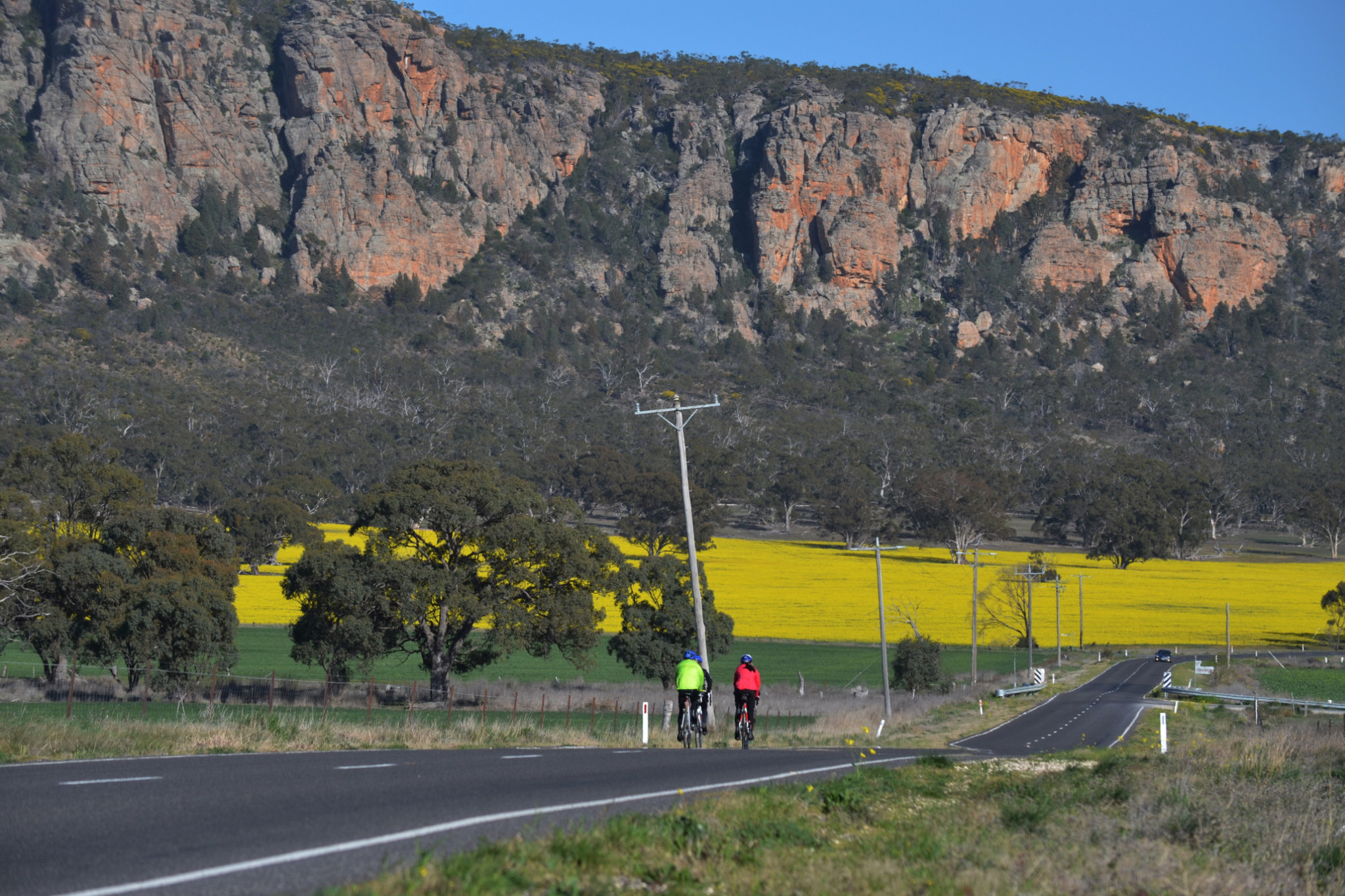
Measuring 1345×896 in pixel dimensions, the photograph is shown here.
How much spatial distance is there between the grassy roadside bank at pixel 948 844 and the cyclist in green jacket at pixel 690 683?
6579 mm

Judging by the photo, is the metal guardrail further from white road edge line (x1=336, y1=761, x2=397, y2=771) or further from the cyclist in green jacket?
white road edge line (x1=336, y1=761, x2=397, y2=771)

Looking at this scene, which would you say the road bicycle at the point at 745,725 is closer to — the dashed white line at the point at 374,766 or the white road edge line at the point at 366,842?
the white road edge line at the point at 366,842

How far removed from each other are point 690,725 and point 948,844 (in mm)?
11457

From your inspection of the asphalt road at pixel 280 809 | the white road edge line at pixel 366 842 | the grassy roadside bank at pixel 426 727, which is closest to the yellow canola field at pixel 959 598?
the grassy roadside bank at pixel 426 727

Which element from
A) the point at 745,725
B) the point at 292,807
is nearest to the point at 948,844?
the point at 292,807

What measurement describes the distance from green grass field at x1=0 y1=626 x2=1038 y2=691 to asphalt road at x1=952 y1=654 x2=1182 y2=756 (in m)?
5.95

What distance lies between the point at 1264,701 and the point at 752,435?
10960 centimetres

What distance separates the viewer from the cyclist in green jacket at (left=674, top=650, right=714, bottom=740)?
A: 1872cm

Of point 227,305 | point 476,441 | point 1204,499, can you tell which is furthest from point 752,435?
point 227,305

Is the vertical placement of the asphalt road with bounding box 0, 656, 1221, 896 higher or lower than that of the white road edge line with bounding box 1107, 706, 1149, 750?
higher

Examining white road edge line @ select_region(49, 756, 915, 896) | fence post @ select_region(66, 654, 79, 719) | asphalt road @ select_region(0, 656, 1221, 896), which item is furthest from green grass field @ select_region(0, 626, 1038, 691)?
white road edge line @ select_region(49, 756, 915, 896)

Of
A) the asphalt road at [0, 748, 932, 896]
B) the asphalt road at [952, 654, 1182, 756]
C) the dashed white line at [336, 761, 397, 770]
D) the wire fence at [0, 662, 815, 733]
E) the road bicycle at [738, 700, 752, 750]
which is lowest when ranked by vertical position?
the asphalt road at [952, 654, 1182, 756]

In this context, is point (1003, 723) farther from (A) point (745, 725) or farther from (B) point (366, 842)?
(B) point (366, 842)

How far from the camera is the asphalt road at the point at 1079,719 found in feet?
93.9
